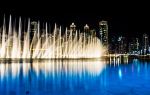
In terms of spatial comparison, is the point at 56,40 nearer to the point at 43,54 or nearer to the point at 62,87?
the point at 43,54

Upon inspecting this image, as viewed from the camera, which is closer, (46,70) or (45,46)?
(46,70)

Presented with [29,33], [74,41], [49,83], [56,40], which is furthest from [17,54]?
[49,83]

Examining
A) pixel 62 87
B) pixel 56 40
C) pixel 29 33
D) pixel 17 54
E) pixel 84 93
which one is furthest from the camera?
pixel 56 40

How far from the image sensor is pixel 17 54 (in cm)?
4666

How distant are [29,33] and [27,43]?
2.15 metres

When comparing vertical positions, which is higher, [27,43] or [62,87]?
[27,43]

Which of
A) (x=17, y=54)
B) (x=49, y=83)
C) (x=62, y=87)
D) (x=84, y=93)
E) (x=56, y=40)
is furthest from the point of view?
(x=56, y=40)

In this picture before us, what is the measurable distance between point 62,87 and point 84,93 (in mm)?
2243

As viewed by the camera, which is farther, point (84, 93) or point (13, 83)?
point (13, 83)

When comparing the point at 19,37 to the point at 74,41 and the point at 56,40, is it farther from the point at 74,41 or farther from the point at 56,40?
the point at 74,41

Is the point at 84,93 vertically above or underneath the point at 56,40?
underneath

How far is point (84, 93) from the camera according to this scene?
1453 cm

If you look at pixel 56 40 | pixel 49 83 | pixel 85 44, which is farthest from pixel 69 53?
pixel 49 83

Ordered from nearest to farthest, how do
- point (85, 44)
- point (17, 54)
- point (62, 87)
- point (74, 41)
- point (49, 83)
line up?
point (62, 87), point (49, 83), point (17, 54), point (74, 41), point (85, 44)
